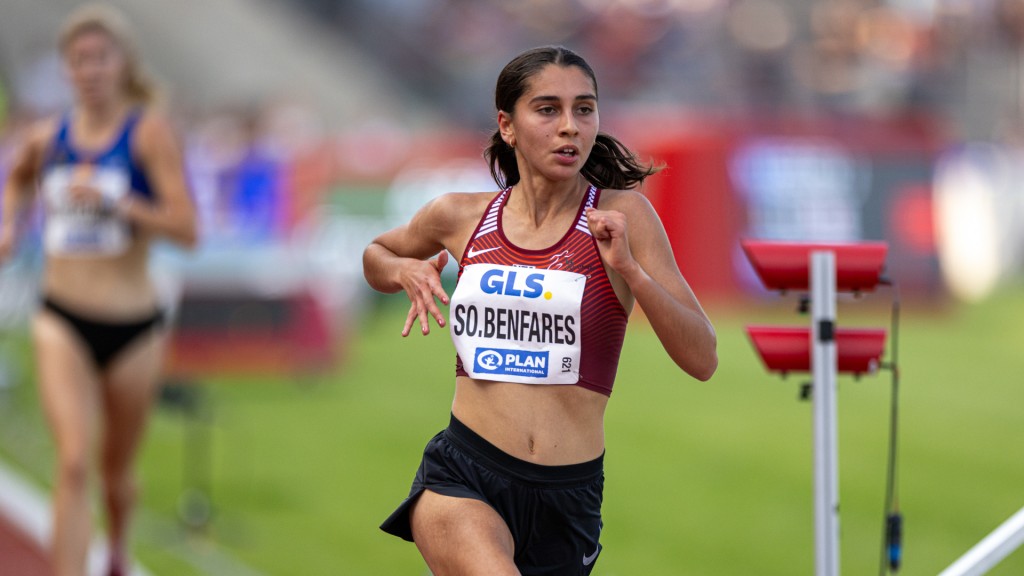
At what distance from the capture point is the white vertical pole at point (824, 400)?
14.8 ft

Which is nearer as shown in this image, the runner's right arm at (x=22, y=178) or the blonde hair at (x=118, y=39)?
the blonde hair at (x=118, y=39)

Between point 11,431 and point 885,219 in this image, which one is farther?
point 885,219

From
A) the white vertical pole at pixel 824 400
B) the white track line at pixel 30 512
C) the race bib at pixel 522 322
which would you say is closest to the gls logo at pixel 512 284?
the race bib at pixel 522 322

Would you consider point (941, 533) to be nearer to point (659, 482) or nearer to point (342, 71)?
point (659, 482)

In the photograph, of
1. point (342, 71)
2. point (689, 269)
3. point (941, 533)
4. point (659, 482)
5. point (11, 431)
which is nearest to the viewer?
point (941, 533)

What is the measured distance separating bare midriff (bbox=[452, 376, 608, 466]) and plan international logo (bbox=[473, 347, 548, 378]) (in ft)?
0.13

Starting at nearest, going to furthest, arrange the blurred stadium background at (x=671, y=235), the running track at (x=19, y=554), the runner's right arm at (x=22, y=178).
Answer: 1. the runner's right arm at (x=22, y=178)
2. the running track at (x=19, y=554)
3. the blurred stadium background at (x=671, y=235)

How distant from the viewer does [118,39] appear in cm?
663

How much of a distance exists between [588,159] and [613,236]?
0.64m

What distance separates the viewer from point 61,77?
71.5 feet

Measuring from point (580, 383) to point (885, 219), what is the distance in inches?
578

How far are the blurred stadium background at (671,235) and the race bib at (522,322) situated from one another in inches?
49.3

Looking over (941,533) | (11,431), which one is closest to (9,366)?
(11,431)

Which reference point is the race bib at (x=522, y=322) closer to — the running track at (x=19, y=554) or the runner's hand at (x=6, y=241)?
the runner's hand at (x=6, y=241)
